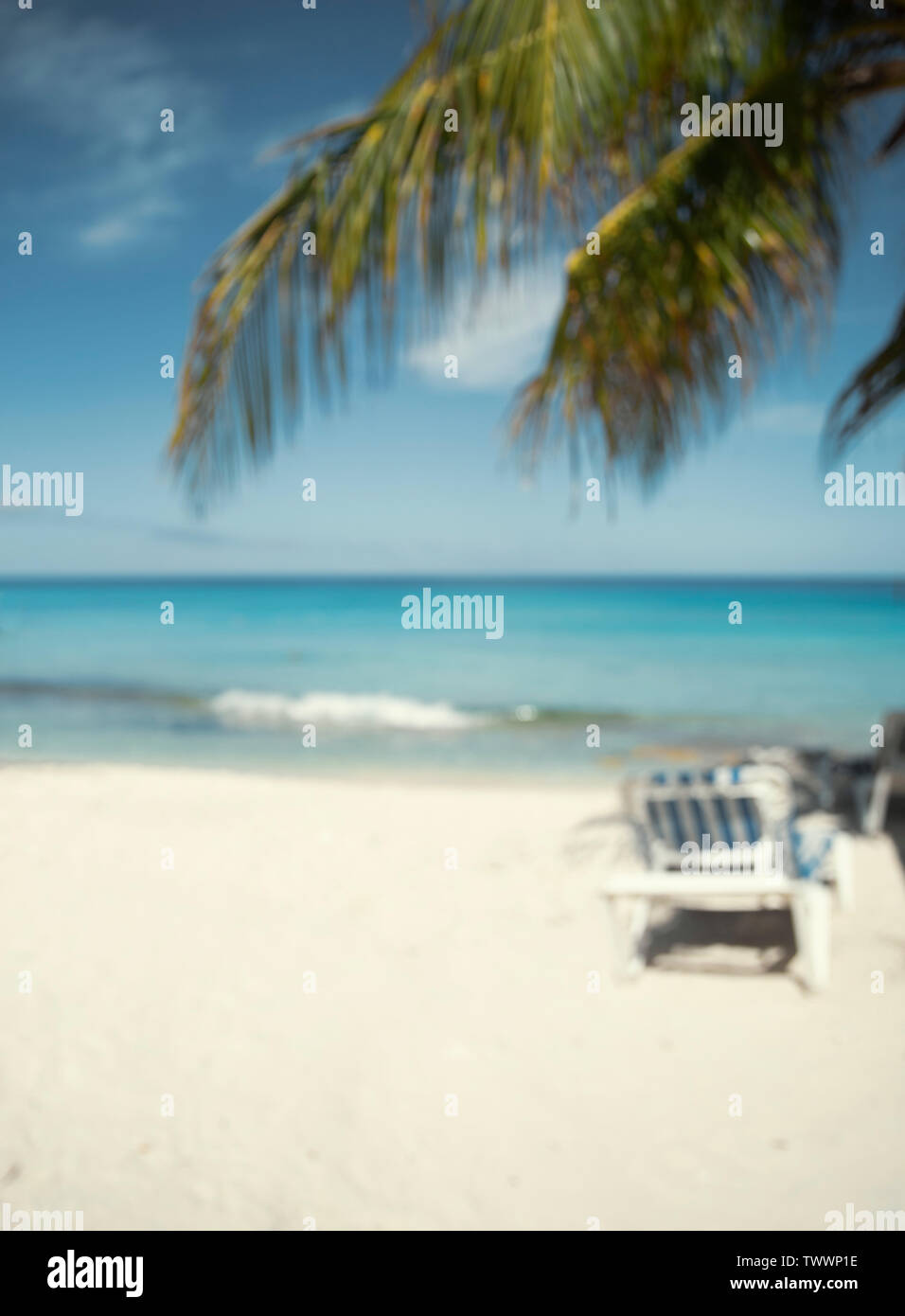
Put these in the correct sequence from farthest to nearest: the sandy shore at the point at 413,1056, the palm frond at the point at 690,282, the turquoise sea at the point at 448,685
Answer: the turquoise sea at the point at 448,685, the palm frond at the point at 690,282, the sandy shore at the point at 413,1056

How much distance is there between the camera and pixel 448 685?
21469 mm

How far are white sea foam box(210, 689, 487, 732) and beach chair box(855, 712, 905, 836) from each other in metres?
8.59

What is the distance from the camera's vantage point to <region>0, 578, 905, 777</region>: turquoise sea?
43.7 ft

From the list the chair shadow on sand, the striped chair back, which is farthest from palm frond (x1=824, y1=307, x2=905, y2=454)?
the chair shadow on sand

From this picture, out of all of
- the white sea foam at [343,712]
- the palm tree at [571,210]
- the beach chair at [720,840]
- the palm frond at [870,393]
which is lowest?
the beach chair at [720,840]

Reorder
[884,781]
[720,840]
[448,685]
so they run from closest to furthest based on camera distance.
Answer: [720,840]
[884,781]
[448,685]

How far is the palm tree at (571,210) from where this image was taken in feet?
10.2

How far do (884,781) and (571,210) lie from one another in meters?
5.08

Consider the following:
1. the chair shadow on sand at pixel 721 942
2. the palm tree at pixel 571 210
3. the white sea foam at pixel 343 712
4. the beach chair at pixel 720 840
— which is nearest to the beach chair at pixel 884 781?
the beach chair at pixel 720 840

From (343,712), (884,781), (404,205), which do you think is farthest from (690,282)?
(343,712)

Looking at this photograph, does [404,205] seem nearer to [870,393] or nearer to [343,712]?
[870,393]

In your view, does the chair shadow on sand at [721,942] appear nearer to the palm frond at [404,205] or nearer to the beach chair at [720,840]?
the beach chair at [720,840]

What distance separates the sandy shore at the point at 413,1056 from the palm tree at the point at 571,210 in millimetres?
2216
